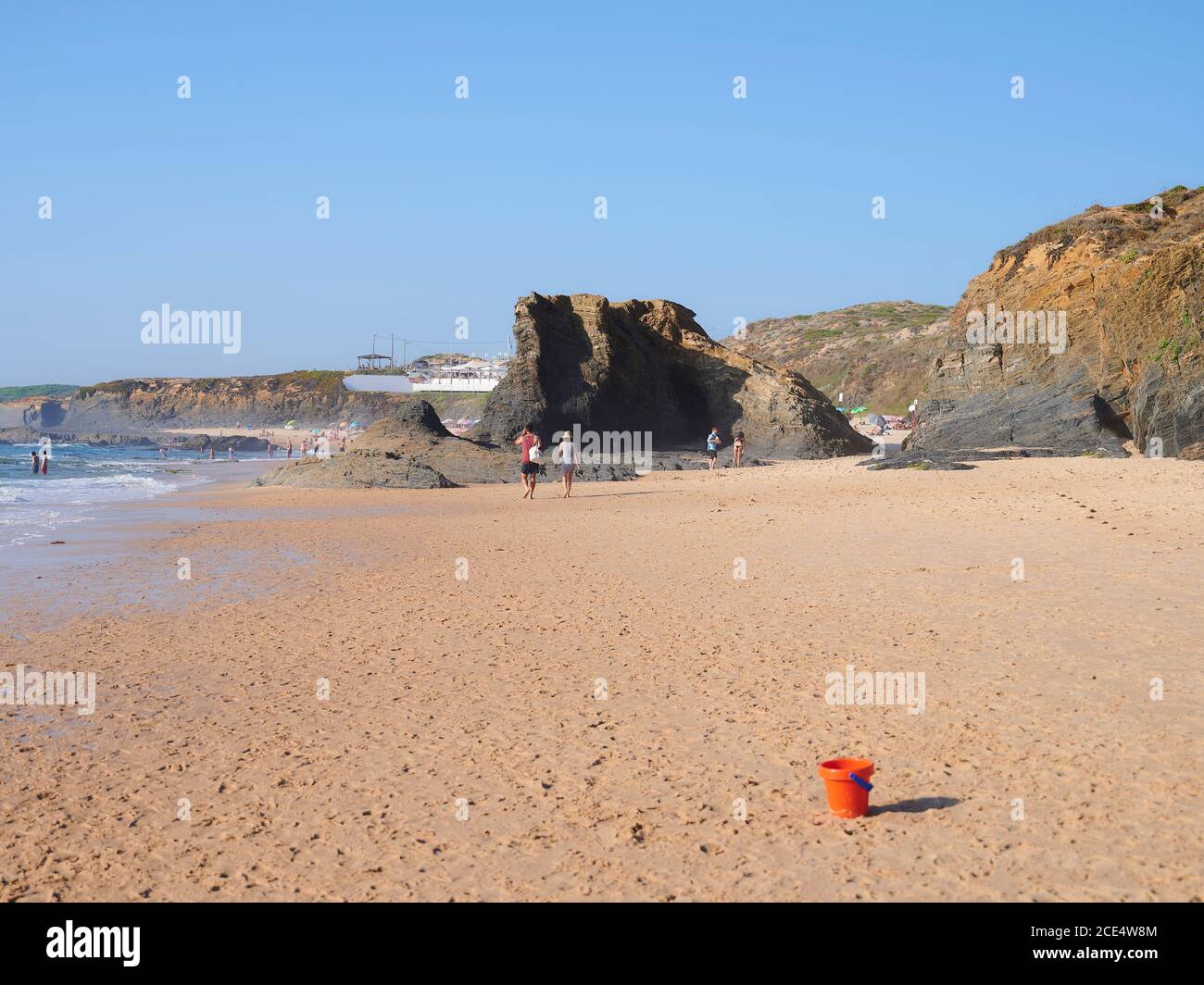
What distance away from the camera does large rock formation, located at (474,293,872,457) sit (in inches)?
1400

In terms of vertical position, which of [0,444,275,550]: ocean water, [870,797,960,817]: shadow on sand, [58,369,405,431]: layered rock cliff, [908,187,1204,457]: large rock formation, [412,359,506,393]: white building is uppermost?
[412,359,506,393]: white building

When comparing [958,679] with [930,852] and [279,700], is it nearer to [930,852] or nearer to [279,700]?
[930,852]

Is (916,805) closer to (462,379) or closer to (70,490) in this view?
(70,490)

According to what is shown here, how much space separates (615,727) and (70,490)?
28.6m

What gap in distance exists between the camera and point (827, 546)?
1309 centimetres

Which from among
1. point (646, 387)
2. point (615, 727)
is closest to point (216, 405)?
point (646, 387)

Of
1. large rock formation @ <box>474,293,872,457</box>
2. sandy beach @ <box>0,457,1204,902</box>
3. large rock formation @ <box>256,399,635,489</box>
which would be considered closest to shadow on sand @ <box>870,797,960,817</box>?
sandy beach @ <box>0,457,1204,902</box>

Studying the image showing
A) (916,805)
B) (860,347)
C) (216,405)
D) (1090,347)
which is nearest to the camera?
(916,805)

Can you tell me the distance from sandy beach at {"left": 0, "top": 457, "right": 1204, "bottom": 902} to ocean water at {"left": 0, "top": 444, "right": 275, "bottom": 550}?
21.6ft

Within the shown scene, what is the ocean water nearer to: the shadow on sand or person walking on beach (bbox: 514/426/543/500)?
person walking on beach (bbox: 514/426/543/500)

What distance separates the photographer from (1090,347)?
24.6 meters

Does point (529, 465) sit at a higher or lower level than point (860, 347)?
lower

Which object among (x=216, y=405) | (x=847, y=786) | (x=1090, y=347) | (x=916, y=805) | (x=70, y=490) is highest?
(x=216, y=405)
